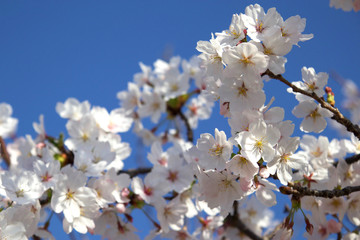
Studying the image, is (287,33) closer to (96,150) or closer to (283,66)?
(283,66)

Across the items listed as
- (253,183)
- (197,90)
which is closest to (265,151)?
(253,183)

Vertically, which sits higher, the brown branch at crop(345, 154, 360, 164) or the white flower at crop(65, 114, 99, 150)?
the white flower at crop(65, 114, 99, 150)

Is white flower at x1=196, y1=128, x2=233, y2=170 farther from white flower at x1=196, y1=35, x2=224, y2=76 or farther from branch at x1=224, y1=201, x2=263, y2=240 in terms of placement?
branch at x1=224, y1=201, x2=263, y2=240

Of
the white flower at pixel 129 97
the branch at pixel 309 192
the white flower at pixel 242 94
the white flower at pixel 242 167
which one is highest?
the white flower at pixel 129 97

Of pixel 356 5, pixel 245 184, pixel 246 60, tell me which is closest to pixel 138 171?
pixel 245 184

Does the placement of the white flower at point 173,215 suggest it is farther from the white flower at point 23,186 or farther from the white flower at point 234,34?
the white flower at point 234,34

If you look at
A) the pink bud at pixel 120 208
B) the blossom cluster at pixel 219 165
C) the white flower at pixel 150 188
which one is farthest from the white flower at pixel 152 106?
the pink bud at pixel 120 208

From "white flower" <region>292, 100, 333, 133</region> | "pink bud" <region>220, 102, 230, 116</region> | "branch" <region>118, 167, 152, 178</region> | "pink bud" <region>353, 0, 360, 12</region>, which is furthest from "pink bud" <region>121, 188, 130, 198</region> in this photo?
"pink bud" <region>353, 0, 360, 12</region>
